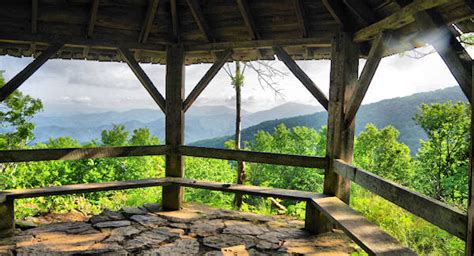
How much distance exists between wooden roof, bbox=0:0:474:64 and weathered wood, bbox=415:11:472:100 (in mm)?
1028

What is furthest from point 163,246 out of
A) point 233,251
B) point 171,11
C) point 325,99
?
point 171,11

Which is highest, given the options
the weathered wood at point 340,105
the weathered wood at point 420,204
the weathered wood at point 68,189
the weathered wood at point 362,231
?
the weathered wood at point 340,105

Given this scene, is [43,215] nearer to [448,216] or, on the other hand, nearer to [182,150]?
[182,150]

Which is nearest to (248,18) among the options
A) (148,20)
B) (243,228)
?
(148,20)

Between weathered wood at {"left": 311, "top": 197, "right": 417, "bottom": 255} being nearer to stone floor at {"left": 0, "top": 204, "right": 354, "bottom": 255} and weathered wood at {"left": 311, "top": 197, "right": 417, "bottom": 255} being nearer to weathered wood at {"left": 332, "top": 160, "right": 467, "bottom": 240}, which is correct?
weathered wood at {"left": 332, "top": 160, "right": 467, "bottom": 240}

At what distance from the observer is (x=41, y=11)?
454 centimetres

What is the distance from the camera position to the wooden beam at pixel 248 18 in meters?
4.59

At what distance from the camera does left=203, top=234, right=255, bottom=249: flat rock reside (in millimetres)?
3895

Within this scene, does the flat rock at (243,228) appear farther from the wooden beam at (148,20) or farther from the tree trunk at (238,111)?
the tree trunk at (238,111)

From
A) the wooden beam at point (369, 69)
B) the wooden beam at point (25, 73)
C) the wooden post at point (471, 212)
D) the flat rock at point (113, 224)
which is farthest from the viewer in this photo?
the flat rock at point (113, 224)

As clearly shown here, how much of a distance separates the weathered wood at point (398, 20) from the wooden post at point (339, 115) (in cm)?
22

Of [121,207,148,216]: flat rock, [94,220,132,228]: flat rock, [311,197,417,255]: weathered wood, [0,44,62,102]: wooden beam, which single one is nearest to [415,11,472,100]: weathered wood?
[311,197,417,255]: weathered wood

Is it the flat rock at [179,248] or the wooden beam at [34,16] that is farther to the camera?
the wooden beam at [34,16]

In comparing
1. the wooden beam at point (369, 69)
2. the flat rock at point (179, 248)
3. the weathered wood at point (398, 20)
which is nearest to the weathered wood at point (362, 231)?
the wooden beam at point (369, 69)
